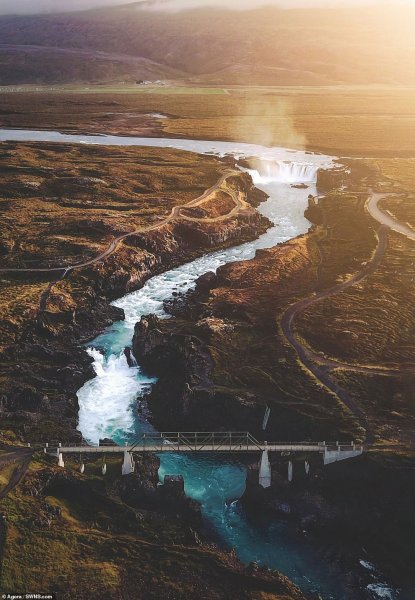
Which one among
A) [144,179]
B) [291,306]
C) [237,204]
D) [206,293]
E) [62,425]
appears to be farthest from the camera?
[144,179]

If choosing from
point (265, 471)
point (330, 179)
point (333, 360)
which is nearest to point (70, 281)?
point (333, 360)

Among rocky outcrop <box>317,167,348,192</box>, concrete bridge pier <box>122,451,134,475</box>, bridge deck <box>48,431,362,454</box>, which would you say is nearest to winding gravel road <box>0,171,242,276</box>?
rocky outcrop <box>317,167,348,192</box>

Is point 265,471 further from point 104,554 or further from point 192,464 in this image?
point 104,554

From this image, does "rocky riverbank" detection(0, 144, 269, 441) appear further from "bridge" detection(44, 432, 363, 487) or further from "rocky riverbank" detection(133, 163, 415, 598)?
"rocky riverbank" detection(133, 163, 415, 598)

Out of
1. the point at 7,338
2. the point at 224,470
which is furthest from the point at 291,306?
the point at 7,338

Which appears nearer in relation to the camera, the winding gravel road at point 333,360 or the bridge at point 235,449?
the bridge at point 235,449

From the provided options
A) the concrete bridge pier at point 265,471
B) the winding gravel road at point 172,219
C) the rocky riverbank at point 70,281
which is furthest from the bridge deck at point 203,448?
the winding gravel road at point 172,219

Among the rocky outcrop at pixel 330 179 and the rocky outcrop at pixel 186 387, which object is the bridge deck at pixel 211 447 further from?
the rocky outcrop at pixel 330 179

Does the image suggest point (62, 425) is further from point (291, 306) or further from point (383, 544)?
point (291, 306)

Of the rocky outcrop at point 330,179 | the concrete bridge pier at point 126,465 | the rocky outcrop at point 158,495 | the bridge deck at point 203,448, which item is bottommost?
the rocky outcrop at point 158,495
